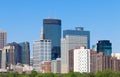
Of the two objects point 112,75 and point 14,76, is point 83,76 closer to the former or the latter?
point 112,75

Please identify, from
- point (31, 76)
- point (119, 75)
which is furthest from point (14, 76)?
point (119, 75)

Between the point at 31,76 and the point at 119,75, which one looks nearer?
the point at 119,75

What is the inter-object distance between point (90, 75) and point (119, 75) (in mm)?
11450

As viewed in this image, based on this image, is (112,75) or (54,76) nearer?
(112,75)

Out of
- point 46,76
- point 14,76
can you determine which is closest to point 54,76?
point 46,76

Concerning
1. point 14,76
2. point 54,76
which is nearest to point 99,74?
point 54,76

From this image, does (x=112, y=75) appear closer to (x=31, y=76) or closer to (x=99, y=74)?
(x=99, y=74)

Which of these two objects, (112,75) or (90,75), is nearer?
(112,75)

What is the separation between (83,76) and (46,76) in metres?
11.7

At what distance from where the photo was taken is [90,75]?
542ft

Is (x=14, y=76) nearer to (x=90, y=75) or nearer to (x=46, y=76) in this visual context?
(x=46, y=76)

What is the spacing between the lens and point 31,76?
170 m

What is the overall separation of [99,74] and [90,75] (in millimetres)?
13067

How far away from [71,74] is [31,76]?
18.3 metres
